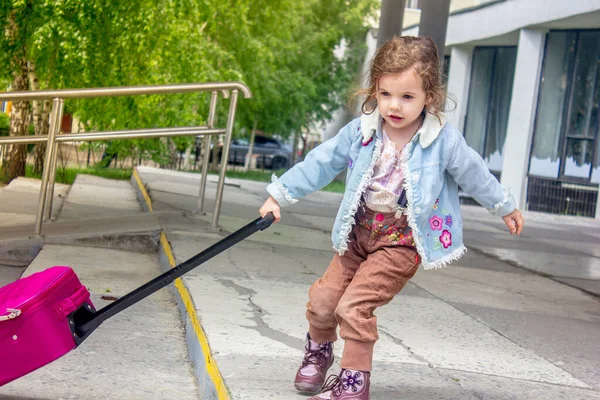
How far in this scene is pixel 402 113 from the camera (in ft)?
11.0

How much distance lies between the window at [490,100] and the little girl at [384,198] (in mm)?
21154

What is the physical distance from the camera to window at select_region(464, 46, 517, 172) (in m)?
24.3

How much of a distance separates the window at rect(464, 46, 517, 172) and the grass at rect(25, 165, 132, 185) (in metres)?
11.1

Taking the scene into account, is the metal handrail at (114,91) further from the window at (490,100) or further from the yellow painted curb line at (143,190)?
the window at (490,100)

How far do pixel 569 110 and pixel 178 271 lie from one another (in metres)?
18.4

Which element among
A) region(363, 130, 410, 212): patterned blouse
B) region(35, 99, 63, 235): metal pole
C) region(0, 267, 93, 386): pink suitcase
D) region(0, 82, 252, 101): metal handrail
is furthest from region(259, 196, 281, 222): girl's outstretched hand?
region(35, 99, 63, 235): metal pole

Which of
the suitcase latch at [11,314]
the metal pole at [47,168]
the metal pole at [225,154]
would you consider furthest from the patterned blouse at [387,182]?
the metal pole at [225,154]

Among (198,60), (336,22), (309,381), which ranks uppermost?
(336,22)

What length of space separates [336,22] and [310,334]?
3149 centimetres

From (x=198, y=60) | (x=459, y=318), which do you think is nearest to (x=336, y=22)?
(x=198, y=60)

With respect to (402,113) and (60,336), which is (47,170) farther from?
(402,113)

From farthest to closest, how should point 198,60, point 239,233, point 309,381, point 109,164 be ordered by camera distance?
point 109,164 < point 198,60 < point 309,381 < point 239,233

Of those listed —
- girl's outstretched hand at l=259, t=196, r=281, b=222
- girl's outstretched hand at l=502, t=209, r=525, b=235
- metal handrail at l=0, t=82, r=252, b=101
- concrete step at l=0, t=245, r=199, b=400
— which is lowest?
concrete step at l=0, t=245, r=199, b=400

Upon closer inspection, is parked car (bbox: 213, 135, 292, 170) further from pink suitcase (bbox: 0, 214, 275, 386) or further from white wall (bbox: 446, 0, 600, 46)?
pink suitcase (bbox: 0, 214, 275, 386)
